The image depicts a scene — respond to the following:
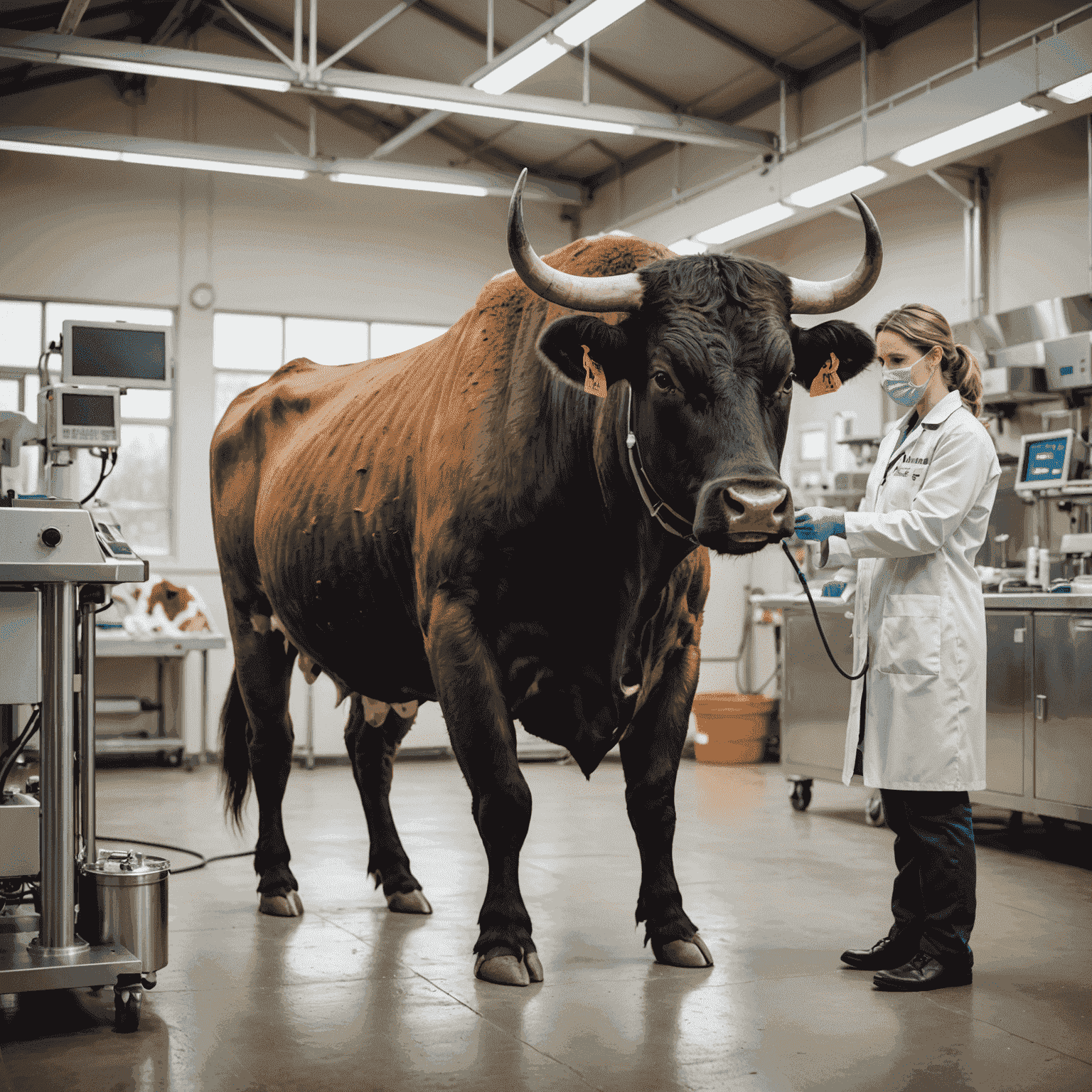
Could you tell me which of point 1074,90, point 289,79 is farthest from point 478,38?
point 1074,90

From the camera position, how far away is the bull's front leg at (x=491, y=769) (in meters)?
2.96

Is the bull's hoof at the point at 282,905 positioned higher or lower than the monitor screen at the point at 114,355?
lower

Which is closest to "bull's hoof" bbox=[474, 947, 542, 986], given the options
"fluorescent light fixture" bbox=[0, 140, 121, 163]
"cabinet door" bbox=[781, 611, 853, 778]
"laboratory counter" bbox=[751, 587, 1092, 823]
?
"laboratory counter" bbox=[751, 587, 1092, 823]

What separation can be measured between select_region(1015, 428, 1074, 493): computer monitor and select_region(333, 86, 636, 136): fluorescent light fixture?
2865mm

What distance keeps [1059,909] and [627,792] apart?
1596 millimetres

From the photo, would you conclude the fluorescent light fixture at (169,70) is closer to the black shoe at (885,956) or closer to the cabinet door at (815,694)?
the cabinet door at (815,694)

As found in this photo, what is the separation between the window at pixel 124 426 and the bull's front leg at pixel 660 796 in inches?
271

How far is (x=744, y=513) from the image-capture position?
238 centimetres

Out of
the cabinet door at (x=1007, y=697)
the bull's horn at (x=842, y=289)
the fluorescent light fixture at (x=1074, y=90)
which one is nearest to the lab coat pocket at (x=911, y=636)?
the bull's horn at (x=842, y=289)

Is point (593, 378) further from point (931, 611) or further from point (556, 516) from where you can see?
point (931, 611)

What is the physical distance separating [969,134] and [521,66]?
2.13m

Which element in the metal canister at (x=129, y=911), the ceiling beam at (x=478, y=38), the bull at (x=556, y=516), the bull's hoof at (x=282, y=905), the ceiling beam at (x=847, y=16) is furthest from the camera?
the ceiling beam at (x=478, y=38)

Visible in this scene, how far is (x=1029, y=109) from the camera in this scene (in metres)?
5.84

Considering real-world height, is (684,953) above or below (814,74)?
below
